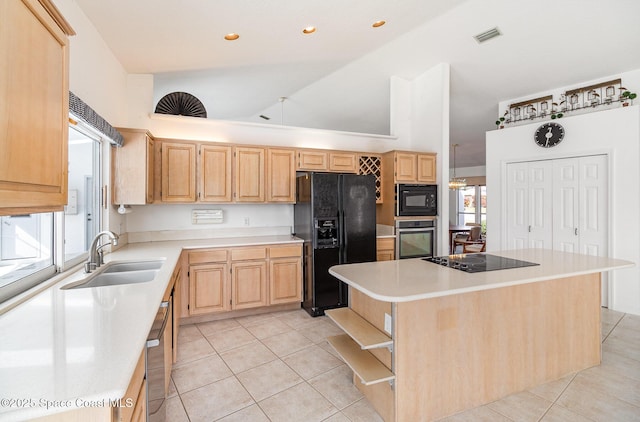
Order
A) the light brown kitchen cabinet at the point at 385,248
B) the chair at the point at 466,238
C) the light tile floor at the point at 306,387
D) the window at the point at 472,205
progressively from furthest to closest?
the window at the point at 472,205, the chair at the point at 466,238, the light brown kitchen cabinet at the point at 385,248, the light tile floor at the point at 306,387

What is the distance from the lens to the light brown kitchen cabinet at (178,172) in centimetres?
330

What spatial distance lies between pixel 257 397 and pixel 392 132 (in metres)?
4.02

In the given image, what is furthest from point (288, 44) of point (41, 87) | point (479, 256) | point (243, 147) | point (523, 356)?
point (523, 356)

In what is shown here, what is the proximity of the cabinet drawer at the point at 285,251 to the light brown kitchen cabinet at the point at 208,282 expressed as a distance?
1.78ft

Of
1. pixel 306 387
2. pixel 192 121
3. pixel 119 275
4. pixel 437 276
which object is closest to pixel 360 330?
pixel 437 276

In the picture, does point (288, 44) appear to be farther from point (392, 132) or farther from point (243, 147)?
point (392, 132)

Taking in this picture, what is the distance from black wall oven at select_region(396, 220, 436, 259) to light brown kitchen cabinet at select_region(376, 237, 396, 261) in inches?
2.7

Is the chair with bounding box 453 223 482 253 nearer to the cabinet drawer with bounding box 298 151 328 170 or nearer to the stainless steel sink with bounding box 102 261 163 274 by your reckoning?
the cabinet drawer with bounding box 298 151 328 170

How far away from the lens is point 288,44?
10.5ft

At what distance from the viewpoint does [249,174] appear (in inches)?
144

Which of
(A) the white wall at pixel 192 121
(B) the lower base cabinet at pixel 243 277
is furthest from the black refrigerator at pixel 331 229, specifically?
(A) the white wall at pixel 192 121

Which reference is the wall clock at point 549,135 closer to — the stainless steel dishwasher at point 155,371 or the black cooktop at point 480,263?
the black cooktop at point 480,263

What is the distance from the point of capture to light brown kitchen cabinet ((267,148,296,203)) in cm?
374

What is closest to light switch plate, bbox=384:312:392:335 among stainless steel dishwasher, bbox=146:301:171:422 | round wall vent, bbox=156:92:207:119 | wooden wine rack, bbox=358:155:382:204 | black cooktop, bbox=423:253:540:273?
black cooktop, bbox=423:253:540:273
